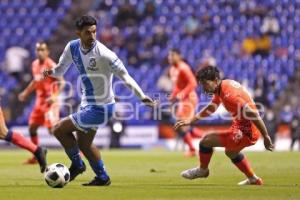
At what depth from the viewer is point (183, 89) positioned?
61.8 feet

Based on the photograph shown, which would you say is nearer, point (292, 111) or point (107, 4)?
point (292, 111)

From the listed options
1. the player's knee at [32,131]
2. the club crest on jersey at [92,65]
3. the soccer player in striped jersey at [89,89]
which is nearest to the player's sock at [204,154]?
the soccer player in striped jersey at [89,89]

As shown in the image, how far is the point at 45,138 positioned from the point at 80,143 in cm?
1527

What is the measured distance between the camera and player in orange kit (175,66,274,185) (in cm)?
1023

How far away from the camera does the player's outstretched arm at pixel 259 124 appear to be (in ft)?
32.1

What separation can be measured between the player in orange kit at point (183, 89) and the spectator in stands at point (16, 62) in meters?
11.5

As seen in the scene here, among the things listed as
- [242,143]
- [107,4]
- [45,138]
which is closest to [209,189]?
[242,143]

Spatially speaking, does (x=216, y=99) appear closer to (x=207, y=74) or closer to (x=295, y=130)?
(x=207, y=74)

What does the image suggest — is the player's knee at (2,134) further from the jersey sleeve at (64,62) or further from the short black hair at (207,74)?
the short black hair at (207,74)

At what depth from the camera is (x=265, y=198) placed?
344 inches

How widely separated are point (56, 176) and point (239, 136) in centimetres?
258

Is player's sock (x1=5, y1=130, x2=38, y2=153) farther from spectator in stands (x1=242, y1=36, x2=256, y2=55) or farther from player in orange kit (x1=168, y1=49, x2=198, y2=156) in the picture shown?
spectator in stands (x1=242, y1=36, x2=256, y2=55)

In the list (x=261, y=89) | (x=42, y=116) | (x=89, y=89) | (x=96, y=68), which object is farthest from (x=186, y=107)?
(x=96, y=68)

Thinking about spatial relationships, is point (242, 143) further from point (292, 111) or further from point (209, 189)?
point (292, 111)
